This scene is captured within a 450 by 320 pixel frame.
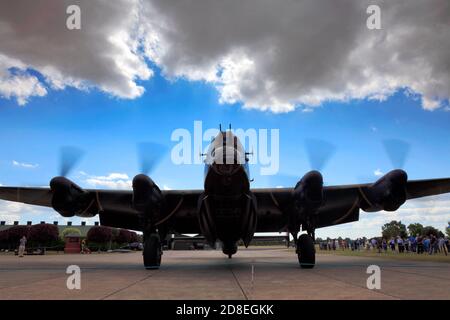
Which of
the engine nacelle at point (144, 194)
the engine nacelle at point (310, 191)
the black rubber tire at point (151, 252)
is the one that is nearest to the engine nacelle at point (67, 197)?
the engine nacelle at point (144, 194)

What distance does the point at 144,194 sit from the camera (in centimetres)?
1379

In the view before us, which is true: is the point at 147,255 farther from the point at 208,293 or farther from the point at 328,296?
the point at 328,296

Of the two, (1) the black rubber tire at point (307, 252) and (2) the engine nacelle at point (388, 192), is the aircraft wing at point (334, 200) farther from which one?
(1) the black rubber tire at point (307, 252)

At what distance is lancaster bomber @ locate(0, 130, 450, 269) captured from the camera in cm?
1342

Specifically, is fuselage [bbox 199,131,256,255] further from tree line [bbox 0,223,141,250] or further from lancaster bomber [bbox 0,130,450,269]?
tree line [bbox 0,223,141,250]

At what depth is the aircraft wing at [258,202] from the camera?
1677 cm

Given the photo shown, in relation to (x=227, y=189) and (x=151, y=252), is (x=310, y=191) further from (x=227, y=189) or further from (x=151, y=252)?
(x=151, y=252)

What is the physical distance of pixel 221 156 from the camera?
12461mm

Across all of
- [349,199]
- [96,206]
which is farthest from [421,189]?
[96,206]

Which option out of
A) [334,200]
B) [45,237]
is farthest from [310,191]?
[45,237]

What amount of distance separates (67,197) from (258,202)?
8352mm
